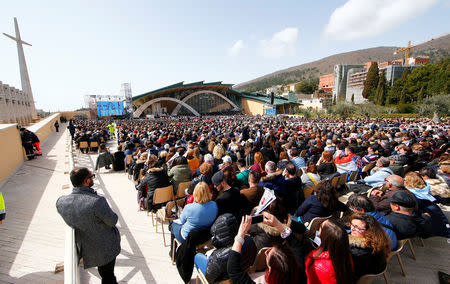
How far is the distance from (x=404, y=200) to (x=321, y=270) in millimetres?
1784

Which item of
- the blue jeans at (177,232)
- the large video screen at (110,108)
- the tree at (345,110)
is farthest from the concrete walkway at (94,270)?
the large video screen at (110,108)

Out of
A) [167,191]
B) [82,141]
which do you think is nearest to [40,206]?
[167,191]

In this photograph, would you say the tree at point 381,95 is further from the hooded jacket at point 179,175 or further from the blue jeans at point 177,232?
the blue jeans at point 177,232

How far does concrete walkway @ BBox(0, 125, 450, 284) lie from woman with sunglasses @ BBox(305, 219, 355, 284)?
5.75ft

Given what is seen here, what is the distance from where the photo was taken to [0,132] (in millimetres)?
6891

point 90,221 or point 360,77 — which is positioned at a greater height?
point 360,77

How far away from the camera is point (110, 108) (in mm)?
44031

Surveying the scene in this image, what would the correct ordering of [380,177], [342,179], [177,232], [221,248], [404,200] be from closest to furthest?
[221,248]
[404,200]
[177,232]
[380,177]
[342,179]

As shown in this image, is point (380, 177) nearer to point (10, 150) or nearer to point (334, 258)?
point (334, 258)

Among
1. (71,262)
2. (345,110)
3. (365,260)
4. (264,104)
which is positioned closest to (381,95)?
(345,110)

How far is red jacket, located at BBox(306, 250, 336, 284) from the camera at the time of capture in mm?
1663

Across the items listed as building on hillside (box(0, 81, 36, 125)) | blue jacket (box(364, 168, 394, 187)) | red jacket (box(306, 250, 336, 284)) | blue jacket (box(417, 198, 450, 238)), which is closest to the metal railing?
red jacket (box(306, 250, 336, 284))

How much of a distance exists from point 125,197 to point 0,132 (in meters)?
5.15

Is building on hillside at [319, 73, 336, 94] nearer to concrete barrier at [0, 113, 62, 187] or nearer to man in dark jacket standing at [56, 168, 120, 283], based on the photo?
concrete barrier at [0, 113, 62, 187]
